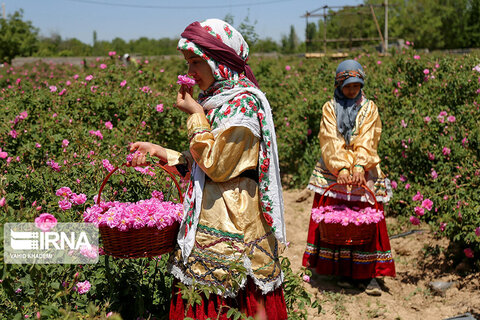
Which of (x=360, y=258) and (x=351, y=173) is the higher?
(x=351, y=173)

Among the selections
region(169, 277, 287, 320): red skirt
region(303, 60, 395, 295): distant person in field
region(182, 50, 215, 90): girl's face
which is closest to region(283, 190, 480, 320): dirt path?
region(303, 60, 395, 295): distant person in field

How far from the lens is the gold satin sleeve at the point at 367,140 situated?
4.02 meters

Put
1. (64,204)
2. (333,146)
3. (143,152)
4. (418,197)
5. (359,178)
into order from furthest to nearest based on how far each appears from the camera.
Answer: (418,197)
(333,146)
(359,178)
(64,204)
(143,152)

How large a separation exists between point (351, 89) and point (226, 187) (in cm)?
228

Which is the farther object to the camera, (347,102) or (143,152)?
(347,102)

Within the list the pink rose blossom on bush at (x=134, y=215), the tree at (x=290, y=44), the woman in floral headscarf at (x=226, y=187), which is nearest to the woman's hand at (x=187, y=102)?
the woman in floral headscarf at (x=226, y=187)

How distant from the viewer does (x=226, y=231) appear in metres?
2.28

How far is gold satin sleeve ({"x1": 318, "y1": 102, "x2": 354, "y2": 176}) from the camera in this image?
410cm

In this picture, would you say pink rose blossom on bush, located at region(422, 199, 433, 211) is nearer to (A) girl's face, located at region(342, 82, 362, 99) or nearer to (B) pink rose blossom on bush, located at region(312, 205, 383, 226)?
(B) pink rose blossom on bush, located at region(312, 205, 383, 226)

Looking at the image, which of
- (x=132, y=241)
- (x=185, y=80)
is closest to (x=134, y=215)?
(x=132, y=241)

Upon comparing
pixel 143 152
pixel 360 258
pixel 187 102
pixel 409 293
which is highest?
pixel 187 102

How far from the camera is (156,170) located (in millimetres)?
3078

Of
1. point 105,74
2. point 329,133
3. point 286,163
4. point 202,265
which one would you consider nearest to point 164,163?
point 202,265

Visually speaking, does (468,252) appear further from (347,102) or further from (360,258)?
(347,102)
